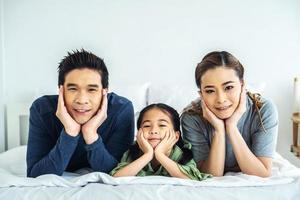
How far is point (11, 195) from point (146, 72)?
140 centimetres

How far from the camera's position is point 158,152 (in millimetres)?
1051

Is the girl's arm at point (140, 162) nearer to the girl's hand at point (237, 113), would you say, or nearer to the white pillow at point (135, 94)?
the girl's hand at point (237, 113)

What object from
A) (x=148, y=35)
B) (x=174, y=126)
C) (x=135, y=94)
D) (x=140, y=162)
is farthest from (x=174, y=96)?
(x=140, y=162)

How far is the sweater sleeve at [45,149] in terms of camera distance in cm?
103

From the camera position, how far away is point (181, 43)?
2.22 metres

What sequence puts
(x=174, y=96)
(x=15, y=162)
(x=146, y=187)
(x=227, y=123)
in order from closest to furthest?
1. (x=146, y=187)
2. (x=227, y=123)
3. (x=15, y=162)
4. (x=174, y=96)

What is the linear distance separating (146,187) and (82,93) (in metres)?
0.33

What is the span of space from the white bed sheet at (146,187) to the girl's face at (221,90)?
218 millimetres

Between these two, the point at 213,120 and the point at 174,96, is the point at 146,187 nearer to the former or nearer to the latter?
the point at 213,120

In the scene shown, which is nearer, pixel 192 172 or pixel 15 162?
pixel 192 172

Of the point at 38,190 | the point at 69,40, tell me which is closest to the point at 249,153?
the point at 38,190

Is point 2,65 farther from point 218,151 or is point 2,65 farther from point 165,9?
point 218,151

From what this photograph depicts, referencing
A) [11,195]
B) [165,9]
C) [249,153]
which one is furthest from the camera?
[165,9]

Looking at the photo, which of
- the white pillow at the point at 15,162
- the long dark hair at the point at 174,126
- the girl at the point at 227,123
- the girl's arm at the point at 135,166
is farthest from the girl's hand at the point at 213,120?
the white pillow at the point at 15,162
